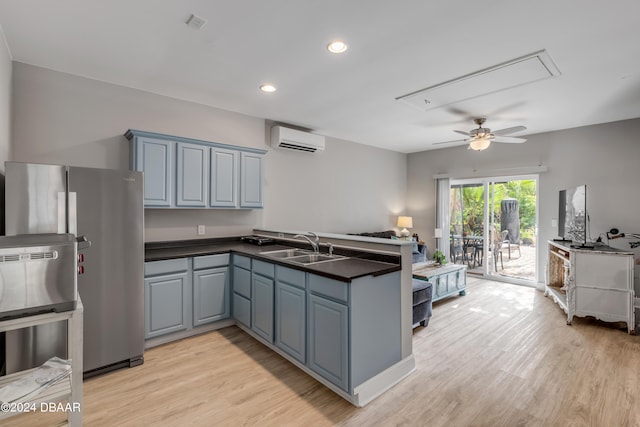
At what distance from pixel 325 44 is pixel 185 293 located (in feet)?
8.74

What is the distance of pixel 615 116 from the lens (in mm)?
4148

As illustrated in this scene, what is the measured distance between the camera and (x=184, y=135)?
3.61m

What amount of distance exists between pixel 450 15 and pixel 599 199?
4.30 metres

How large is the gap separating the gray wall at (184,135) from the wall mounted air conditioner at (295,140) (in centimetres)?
15

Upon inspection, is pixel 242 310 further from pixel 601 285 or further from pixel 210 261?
pixel 601 285

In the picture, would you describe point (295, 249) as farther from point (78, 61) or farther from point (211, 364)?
point (78, 61)

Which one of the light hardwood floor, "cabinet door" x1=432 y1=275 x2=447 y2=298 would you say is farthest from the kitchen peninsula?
"cabinet door" x1=432 y1=275 x2=447 y2=298

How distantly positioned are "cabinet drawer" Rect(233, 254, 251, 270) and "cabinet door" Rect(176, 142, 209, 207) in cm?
75

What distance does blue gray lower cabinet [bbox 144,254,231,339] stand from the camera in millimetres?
2826

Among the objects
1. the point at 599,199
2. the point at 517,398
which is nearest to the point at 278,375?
the point at 517,398

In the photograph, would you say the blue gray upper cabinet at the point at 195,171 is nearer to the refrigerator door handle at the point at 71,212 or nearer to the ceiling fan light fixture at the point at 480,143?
the refrigerator door handle at the point at 71,212

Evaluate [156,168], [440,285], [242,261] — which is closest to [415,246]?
[440,285]

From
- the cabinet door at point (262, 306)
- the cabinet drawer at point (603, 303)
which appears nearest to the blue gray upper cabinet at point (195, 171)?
the cabinet door at point (262, 306)

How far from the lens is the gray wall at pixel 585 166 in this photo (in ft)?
14.0
